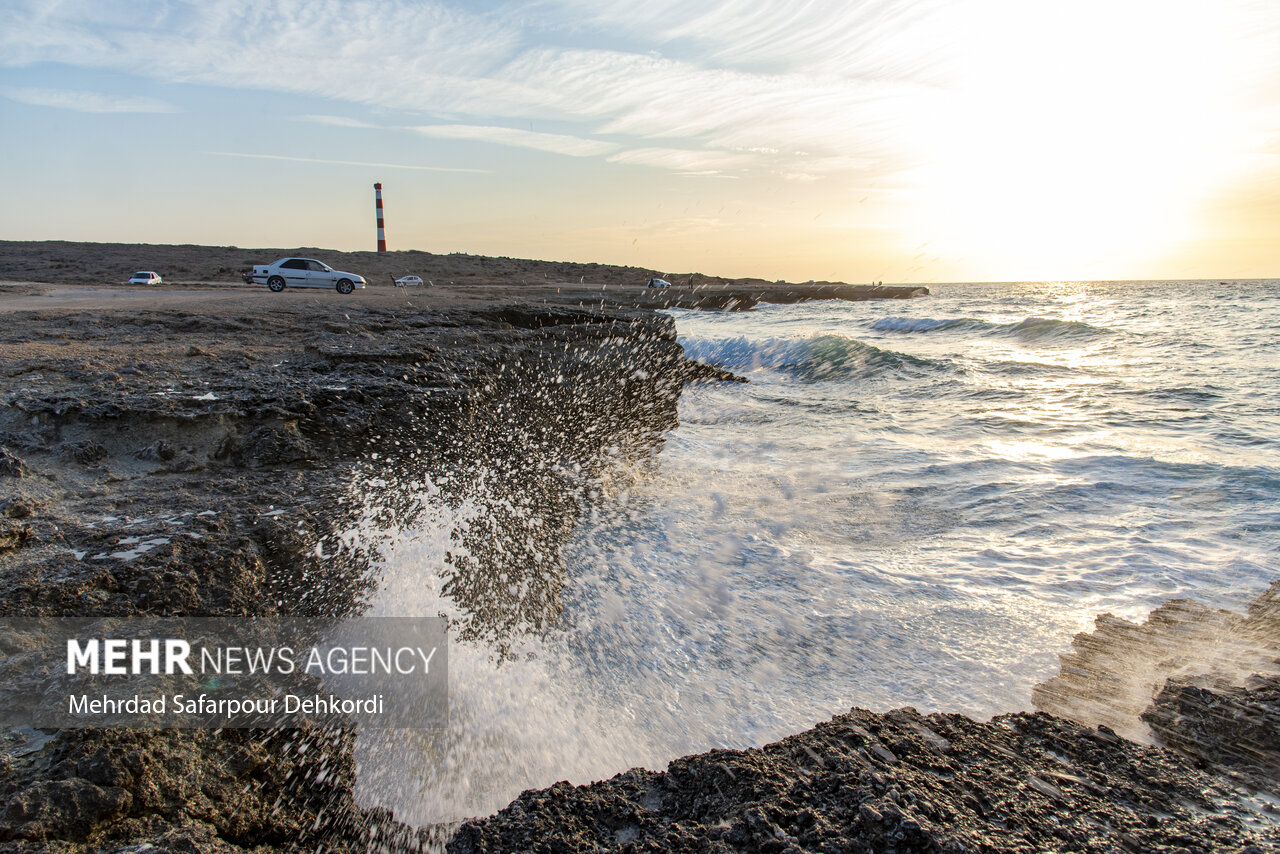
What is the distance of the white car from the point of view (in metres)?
17.8

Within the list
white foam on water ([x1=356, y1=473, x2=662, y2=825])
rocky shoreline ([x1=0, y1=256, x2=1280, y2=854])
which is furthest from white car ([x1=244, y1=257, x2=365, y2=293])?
white foam on water ([x1=356, y1=473, x2=662, y2=825])

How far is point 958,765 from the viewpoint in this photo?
82.1 inches

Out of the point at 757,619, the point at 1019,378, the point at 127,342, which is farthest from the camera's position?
the point at 1019,378

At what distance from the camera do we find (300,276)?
17938mm

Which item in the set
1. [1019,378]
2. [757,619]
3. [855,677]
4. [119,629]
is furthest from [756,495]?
[1019,378]

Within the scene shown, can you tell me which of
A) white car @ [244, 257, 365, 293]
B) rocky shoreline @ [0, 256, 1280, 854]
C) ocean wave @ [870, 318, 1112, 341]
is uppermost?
white car @ [244, 257, 365, 293]

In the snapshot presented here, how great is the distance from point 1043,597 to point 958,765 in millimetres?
2344

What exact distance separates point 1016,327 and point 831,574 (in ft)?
71.5

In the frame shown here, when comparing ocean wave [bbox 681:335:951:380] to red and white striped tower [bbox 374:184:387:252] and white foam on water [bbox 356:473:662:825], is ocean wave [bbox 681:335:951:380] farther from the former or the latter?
red and white striped tower [bbox 374:184:387:252]

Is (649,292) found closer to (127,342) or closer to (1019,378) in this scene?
(1019,378)

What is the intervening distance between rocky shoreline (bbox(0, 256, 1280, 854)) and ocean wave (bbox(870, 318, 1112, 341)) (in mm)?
19504

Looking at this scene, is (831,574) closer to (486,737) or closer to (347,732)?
(486,737)

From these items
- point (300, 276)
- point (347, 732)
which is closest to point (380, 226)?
point (300, 276)

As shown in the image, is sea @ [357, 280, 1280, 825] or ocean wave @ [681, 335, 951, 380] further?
ocean wave @ [681, 335, 951, 380]
